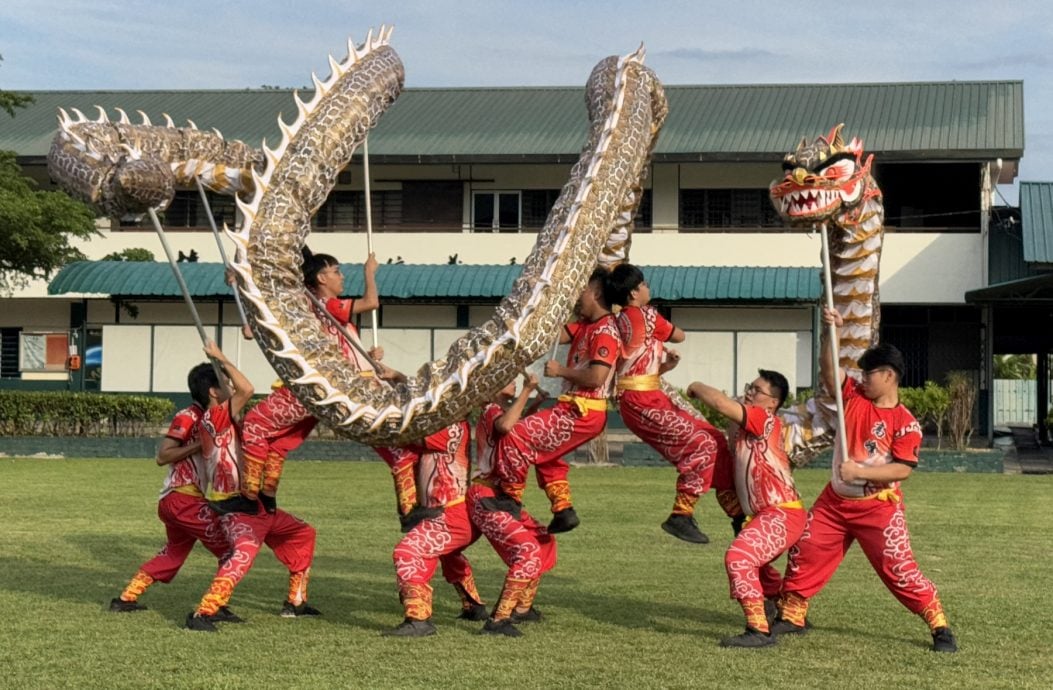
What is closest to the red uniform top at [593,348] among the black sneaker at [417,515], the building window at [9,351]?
the black sneaker at [417,515]

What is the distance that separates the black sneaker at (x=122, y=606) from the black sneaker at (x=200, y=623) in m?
0.75

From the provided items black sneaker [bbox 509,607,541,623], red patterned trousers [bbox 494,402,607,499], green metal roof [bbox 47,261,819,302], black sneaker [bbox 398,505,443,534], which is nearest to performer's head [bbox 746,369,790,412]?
red patterned trousers [bbox 494,402,607,499]

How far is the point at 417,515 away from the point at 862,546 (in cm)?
261

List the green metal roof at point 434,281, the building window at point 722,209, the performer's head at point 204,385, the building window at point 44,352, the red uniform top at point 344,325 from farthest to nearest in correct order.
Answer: the building window at point 44,352
the building window at point 722,209
the green metal roof at point 434,281
the performer's head at point 204,385
the red uniform top at point 344,325

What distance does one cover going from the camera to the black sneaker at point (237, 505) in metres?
9.47

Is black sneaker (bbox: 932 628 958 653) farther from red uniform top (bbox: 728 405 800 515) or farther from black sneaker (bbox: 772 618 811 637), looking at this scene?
red uniform top (bbox: 728 405 800 515)

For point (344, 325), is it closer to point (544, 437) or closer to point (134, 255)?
point (544, 437)

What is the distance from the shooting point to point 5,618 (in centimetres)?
946

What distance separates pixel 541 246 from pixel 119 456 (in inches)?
707

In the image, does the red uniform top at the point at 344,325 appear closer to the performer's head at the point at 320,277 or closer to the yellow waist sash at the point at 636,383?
the performer's head at the point at 320,277

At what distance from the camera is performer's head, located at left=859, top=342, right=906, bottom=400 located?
8.65m

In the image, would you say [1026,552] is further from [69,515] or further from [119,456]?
[119,456]

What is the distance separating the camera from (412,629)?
29.6 feet

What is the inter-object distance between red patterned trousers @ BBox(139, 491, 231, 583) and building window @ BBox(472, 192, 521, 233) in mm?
21946
